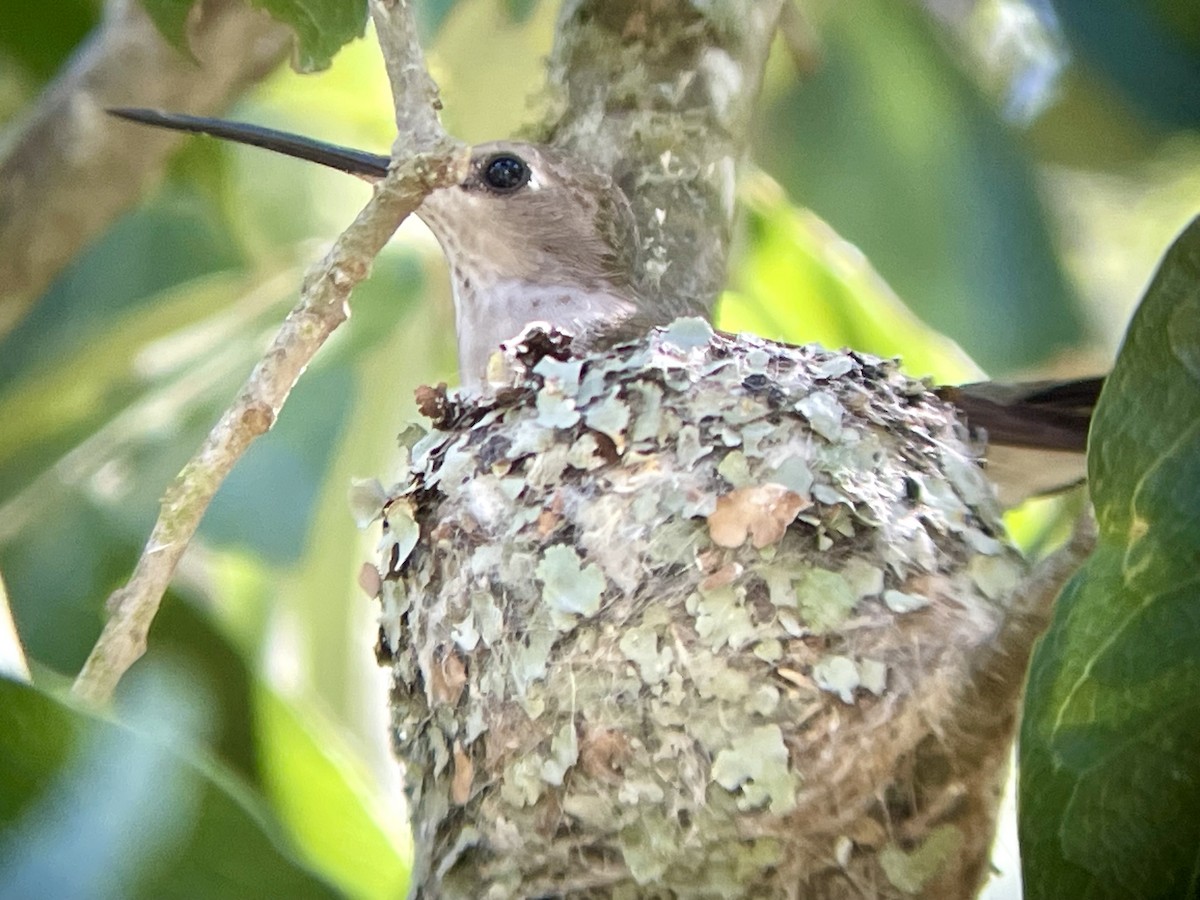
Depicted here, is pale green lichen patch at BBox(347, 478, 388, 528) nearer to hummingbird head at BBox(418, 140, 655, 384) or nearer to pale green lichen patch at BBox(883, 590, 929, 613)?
hummingbird head at BBox(418, 140, 655, 384)

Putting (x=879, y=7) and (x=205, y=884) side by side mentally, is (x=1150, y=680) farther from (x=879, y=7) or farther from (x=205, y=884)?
(x=879, y=7)

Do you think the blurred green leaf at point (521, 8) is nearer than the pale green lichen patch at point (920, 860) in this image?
No

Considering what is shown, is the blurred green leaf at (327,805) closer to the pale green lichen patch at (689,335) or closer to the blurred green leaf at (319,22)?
the pale green lichen patch at (689,335)

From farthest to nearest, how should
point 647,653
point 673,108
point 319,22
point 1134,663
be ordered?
point 673,108
point 319,22
point 647,653
point 1134,663

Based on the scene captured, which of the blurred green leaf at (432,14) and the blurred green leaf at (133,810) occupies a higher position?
the blurred green leaf at (432,14)

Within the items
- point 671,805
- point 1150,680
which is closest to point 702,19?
point 671,805

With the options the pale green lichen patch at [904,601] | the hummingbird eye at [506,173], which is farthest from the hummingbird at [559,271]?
the pale green lichen patch at [904,601]

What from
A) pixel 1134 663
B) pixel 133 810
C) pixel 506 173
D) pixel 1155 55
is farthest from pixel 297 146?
pixel 1134 663

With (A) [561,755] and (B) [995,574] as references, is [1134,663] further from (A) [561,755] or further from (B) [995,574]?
(A) [561,755]
